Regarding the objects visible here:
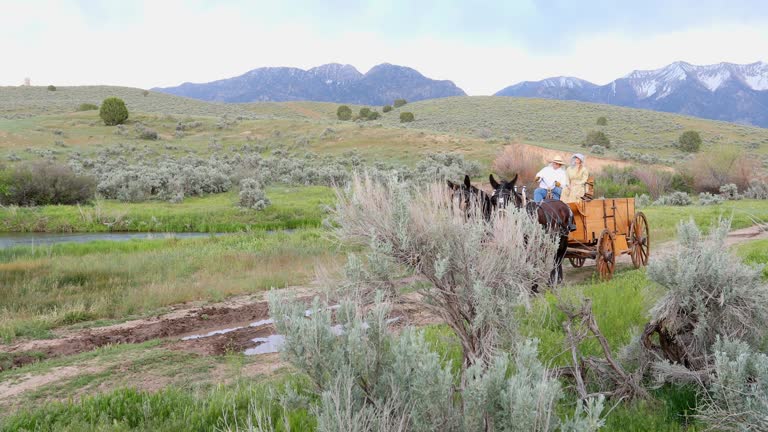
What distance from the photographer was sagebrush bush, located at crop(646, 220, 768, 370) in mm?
4695

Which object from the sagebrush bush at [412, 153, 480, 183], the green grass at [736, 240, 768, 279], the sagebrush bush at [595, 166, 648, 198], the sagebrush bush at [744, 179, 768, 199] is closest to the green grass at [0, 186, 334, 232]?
the sagebrush bush at [412, 153, 480, 183]

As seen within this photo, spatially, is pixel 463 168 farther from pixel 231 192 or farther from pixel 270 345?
pixel 270 345

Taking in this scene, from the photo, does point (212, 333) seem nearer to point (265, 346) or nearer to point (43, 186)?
point (265, 346)

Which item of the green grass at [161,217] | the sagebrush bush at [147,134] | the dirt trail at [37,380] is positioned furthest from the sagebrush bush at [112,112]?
the dirt trail at [37,380]

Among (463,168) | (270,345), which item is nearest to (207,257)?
(270,345)

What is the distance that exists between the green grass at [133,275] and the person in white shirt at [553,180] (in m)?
4.72

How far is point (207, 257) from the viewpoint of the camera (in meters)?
14.1

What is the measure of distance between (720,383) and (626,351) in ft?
4.44

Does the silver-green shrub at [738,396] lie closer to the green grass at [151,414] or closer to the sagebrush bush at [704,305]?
the sagebrush bush at [704,305]

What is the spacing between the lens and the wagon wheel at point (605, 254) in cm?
1009

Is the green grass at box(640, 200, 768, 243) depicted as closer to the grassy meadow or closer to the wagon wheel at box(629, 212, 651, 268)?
the grassy meadow

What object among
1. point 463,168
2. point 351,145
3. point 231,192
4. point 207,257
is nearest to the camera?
point 207,257

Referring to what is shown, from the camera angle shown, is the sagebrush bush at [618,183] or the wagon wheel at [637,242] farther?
the sagebrush bush at [618,183]

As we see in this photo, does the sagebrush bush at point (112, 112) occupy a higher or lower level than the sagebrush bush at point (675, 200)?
higher
